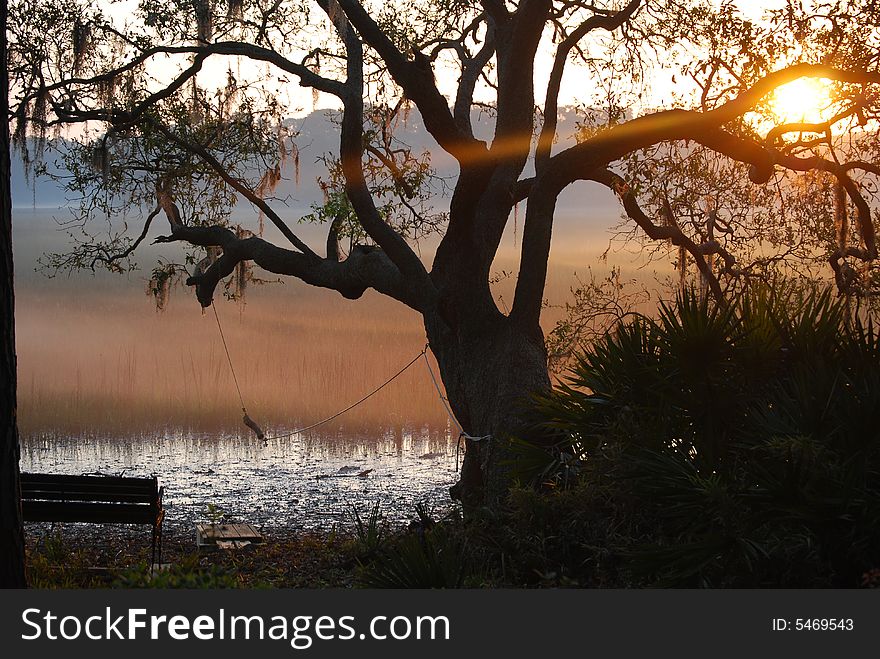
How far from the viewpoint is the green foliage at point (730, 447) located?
5.92 m

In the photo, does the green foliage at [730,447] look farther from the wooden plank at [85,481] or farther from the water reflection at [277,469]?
the water reflection at [277,469]

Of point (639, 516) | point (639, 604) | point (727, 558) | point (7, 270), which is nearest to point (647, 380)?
point (639, 516)

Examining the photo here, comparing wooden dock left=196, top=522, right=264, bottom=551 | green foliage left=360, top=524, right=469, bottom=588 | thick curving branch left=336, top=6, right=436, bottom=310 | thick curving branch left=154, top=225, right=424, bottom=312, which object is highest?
thick curving branch left=336, top=6, right=436, bottom=310

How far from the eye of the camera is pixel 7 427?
604 cm

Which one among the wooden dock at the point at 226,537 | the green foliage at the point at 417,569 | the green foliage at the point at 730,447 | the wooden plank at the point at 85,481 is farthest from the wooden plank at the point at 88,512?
the green foliage at the point at 417,569

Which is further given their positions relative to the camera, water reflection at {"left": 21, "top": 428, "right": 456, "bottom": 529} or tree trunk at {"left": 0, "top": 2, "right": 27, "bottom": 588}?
water reflection at {"left": 21, "top": 428, "right": 456, "bottom": 529}

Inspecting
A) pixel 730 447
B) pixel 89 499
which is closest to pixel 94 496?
pixel 89 499

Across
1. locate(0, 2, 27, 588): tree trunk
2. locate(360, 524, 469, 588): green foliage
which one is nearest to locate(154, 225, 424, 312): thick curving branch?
locate(360, 524, 469, 588): green foliage

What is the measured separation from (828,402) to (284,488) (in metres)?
13.5

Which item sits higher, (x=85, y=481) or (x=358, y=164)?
(x=358, y=164)

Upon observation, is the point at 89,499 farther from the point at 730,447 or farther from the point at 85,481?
the point at 730,447

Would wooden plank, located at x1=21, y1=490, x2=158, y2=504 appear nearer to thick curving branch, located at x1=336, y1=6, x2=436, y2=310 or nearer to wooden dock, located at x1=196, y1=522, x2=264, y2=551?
wooden dock, located at x1=196, y1=522, x2=264, y2=551

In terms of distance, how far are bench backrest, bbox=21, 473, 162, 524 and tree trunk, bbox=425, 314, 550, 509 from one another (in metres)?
3.28

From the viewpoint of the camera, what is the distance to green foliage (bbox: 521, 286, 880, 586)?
592 cm
